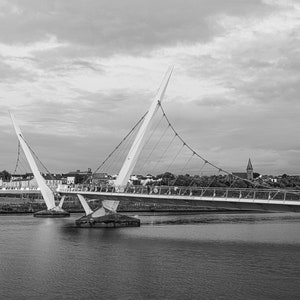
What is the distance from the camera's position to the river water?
2217cm

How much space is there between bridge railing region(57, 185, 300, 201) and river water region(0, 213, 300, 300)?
118 inches

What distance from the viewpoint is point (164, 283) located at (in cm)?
2378

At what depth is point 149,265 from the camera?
2809 cm

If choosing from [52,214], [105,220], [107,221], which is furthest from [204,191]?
[52,214]

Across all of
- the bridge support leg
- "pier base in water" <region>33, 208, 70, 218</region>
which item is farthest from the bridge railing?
"pier base in water" <region>33, 208, 70, 218</region>

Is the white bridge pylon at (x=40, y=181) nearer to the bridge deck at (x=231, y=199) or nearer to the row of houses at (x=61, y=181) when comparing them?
the row of houses at (x=61, y=181)

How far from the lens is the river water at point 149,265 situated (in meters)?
22.2

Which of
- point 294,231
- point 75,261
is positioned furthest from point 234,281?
point 294,231

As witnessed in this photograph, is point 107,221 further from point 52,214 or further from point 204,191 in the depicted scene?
point 52,214

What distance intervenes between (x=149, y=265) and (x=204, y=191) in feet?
43.6

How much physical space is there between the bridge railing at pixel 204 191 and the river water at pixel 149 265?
3.00 metres

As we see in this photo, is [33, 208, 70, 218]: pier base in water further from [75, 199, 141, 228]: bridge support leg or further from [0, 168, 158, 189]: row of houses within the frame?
[75, 199, 141, 228]: bridge support leg

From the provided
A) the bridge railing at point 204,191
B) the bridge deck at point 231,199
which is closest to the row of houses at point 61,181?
the bridge railing at point 204,191

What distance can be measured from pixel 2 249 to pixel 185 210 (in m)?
57.5
